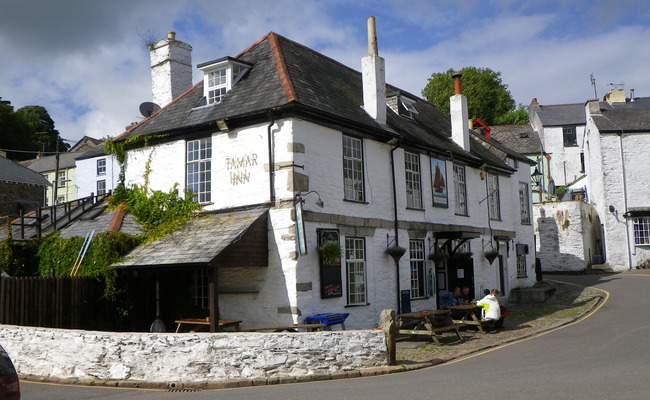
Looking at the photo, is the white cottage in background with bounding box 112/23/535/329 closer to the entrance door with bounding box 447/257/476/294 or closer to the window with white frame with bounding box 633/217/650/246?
the entrance door with bounding box 447/257/476/294

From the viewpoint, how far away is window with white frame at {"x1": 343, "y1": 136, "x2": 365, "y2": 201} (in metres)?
17.7

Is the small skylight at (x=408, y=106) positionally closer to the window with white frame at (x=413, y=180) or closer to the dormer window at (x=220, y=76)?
the window with white frame at (x=413, y=180)

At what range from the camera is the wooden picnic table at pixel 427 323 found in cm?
1538

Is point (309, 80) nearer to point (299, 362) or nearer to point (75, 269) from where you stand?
point (75, 269)

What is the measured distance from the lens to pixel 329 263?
15945 mm

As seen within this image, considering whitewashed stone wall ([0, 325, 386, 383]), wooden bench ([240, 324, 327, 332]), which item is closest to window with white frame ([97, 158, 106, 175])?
wooden bench ([240, 324, 327, 332])

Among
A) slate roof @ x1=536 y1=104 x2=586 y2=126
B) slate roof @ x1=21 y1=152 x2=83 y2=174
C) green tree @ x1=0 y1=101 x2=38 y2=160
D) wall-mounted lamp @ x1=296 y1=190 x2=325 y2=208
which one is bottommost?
wall-mounted lamp @ x1=296 y1=190 x2=325 y2=208

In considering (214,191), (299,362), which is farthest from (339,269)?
(299,362)

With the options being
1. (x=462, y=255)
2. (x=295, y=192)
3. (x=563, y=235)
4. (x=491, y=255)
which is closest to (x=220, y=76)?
(x=295, y=192)

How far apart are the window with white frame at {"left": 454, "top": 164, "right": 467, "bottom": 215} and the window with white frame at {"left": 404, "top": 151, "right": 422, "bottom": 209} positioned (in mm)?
2820

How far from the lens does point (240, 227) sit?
50.0 ft

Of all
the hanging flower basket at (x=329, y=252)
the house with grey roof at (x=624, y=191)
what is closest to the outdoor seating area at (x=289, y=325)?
the hanging flower basket at (x=329, y=252)

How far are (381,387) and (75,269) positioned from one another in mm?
9819

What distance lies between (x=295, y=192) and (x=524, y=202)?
17.9 meters
